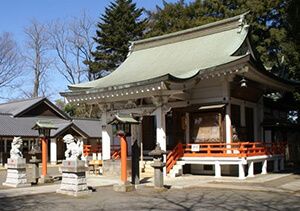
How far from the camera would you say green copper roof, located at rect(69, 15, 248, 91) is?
67.1 ft

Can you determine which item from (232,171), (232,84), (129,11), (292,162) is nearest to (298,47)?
(232,84)

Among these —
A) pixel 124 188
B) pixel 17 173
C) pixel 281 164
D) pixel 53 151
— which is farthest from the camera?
pixel 53 151

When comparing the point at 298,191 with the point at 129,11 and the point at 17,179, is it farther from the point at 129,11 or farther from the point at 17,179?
the point at 129,11

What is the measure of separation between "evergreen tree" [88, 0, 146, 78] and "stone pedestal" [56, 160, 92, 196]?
33838 millimetres

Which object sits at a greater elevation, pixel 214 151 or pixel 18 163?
pixel 214 151

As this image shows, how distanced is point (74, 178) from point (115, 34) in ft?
115

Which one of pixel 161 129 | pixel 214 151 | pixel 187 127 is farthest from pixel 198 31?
pixel 214 151

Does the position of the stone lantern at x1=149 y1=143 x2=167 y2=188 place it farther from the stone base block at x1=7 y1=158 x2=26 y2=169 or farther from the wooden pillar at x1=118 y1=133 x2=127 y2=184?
the stone base block at x1=7 y1=158 x2=26 y2=169

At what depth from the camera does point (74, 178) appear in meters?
13.1

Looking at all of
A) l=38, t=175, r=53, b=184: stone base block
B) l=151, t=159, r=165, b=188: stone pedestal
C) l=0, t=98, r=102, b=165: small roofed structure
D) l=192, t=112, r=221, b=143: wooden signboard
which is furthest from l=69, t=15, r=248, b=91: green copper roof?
l=0, t=98, r=102, b=165: small roofed structure

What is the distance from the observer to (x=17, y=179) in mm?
15688

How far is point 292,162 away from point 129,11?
91.7 feet

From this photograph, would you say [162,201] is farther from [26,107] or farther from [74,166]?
[26,107]

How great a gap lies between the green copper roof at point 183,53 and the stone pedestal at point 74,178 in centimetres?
709
